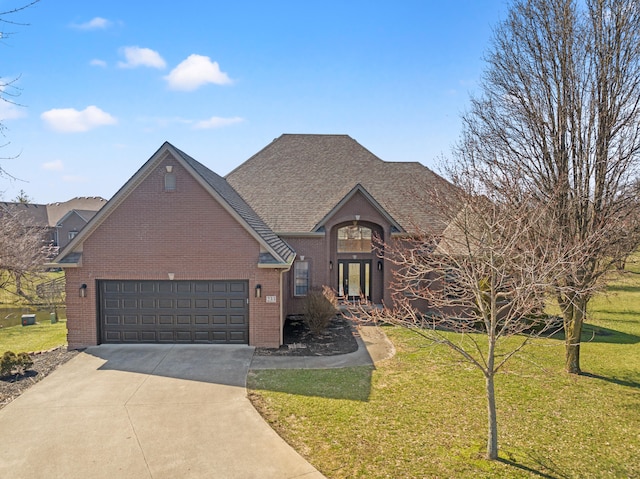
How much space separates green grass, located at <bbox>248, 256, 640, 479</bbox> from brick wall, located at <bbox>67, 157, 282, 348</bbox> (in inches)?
144

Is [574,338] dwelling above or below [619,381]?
above

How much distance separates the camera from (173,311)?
42.8 feet

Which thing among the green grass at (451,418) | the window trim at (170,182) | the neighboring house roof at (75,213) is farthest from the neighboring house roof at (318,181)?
the neighboring house roof at (75,213)

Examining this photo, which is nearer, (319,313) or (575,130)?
(575,130)

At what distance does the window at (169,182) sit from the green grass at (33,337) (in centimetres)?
726

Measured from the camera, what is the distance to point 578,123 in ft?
34.2

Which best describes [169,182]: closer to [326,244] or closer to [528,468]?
[326,244]

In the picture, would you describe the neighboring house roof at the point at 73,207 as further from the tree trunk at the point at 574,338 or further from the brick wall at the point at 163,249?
the tree trunk at the point at 574,338

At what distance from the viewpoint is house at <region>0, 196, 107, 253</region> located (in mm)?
49562

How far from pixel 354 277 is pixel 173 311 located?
359 inches

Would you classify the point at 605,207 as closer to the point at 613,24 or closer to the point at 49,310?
the point at 613,24

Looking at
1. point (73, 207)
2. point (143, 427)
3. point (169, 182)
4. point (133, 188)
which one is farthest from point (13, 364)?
point (73, 207)

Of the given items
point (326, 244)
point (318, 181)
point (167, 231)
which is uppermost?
point (318, 181)

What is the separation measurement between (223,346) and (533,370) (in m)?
9.36
